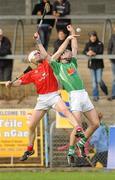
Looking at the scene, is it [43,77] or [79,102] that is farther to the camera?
[43,77]

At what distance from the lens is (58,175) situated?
1791cm

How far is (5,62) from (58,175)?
6.70 m

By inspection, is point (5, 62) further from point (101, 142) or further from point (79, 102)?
point (79, 102)

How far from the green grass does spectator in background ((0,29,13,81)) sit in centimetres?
571

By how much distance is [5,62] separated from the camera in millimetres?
24078

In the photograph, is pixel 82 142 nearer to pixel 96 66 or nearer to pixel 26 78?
pixel 26 78

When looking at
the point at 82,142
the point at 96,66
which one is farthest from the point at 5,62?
the point at 82,142

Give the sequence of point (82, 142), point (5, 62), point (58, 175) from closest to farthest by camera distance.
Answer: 1. point (82, 142)
2. point (58, 175)
3. point (5, 62)

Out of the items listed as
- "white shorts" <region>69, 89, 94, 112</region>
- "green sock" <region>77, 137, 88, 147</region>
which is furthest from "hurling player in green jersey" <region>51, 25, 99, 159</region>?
"green sock" <region>77, 137, 88, 147</region>

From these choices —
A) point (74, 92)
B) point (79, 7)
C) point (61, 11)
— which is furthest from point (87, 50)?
point (79, 7)

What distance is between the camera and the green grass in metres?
17.4

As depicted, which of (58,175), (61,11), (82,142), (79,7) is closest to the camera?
(82,142)

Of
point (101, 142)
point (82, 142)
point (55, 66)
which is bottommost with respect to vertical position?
point (101, 142)

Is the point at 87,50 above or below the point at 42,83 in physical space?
above
